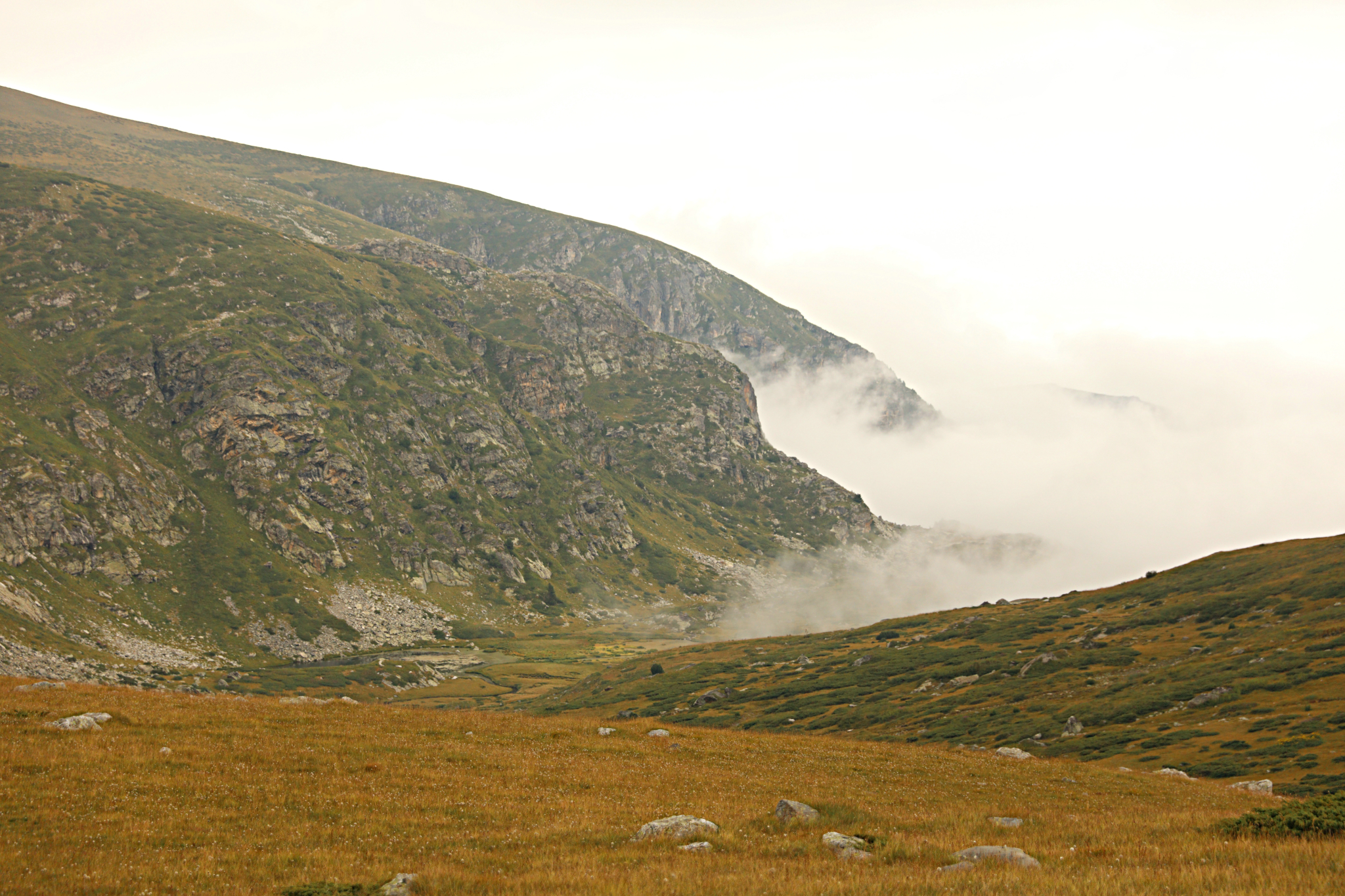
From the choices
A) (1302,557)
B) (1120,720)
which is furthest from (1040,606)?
(1120,720)

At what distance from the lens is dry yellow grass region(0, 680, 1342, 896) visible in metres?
15.9

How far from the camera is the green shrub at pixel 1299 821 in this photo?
1866 centimetres

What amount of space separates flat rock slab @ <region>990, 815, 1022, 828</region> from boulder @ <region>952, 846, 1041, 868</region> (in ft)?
21.7

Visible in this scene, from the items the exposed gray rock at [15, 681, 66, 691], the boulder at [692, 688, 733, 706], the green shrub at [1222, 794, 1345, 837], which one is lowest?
the boulder at [692, 688, 733, 706]

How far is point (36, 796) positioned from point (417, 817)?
1088 cm

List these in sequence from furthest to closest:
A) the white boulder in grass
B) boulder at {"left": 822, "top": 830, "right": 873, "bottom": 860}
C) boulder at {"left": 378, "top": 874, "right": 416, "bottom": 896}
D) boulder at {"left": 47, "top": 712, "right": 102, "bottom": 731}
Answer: boulder at {"left": 47, "top": 712, "right": 102, "bottom": 731}, boulder at {"left": 822, "top": 830, "right": 873, "bottom": 860}, the white boulder in grass, boulder at {"left": 378, "top": 874, "right": 416, "bottom": 896}

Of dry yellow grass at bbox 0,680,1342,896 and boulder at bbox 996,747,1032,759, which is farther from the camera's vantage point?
boulder at bbox 996,747,1032,759

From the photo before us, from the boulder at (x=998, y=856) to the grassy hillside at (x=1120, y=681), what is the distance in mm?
30562

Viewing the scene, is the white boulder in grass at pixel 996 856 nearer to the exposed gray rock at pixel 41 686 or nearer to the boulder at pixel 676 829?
the boulder at pixel 676 829

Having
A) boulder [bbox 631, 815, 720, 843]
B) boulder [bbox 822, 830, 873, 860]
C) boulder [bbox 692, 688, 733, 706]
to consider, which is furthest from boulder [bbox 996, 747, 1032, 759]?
boulder [bbox 692, 688, 733, 706]

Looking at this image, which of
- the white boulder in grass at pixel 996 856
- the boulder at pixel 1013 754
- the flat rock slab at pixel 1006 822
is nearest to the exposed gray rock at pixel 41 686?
the white boulder in grass at pixel 996 856

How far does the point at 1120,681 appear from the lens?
7412 cm

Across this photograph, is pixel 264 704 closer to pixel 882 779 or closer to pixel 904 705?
pixel 882 779

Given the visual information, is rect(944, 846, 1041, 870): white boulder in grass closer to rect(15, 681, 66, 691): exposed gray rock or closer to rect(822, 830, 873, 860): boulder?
rect(822, 830, 873, 860): boulder
